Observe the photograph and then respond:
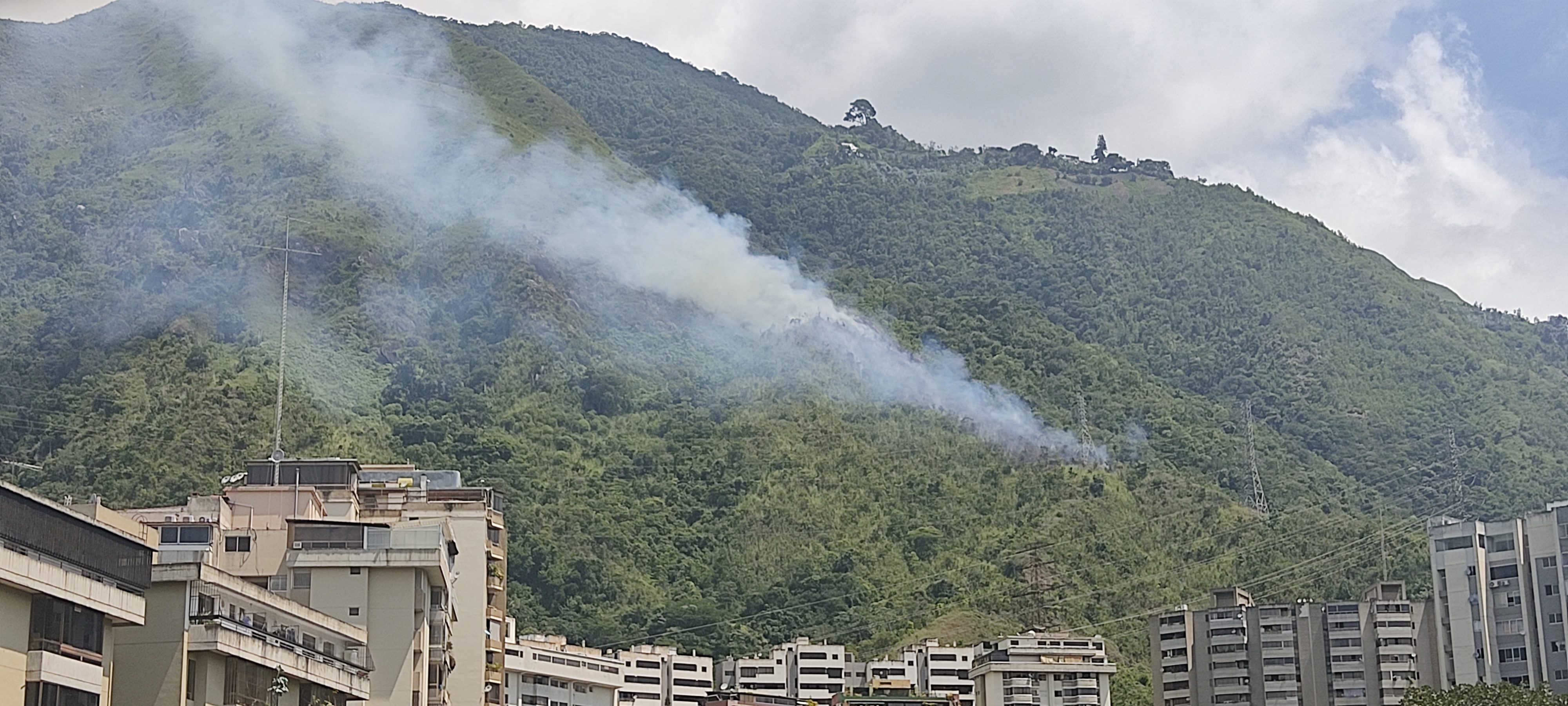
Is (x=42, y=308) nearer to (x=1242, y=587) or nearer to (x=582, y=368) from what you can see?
(x=582, y=368)

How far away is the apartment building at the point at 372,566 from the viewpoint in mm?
61594

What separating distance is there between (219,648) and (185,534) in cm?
1346

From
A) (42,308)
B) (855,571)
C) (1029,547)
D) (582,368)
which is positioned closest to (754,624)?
(855,571)

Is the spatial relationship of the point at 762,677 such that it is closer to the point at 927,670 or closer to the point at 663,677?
the point at 663,677

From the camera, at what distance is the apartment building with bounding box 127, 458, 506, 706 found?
61.6 meters

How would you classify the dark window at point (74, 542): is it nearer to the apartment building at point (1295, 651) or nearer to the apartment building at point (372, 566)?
the apartment building at point (372, 566)

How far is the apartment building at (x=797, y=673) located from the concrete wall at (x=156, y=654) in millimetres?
96533

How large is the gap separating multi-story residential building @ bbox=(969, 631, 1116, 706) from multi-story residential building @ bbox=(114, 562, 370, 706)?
79641mm

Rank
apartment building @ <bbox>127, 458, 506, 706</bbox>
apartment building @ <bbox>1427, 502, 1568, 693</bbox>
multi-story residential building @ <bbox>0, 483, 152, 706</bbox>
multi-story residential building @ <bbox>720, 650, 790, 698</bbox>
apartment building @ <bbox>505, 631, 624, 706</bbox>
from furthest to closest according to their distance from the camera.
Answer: multi-story residential building @ <bbox>720, 650, 790, 698</bbox>, apartment building @ <bbox>1427, 502, 1568, 693</bbox>, apartment building @ <bbox>505, 631, 624, 706</bbox>, apartment building @ <bbox>127, 458, 506, 706</bbox>, multi-story residential building @ <bbox>0, 483, 152, 706</bbox>

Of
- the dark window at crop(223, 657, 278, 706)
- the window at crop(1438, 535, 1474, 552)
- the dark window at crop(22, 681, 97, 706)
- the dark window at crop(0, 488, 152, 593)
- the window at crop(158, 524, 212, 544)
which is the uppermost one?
the window at crop(1438, 535, 1474, 552)

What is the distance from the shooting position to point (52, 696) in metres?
40.7

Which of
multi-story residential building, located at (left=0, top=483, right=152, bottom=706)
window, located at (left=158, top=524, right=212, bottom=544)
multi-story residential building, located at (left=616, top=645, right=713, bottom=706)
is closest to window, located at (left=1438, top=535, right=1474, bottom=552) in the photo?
multi-story residential building, located at (left=616, top=645, right=713, bottom=706)

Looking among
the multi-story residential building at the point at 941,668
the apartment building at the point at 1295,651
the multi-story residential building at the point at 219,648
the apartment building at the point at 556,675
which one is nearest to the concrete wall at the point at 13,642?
the multi-story residential building at the point at 219,648

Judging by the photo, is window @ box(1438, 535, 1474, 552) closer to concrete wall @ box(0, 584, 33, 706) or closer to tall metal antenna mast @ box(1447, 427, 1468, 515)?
tall metal antenna mast @ box(1447, 427, 1468, 515)
